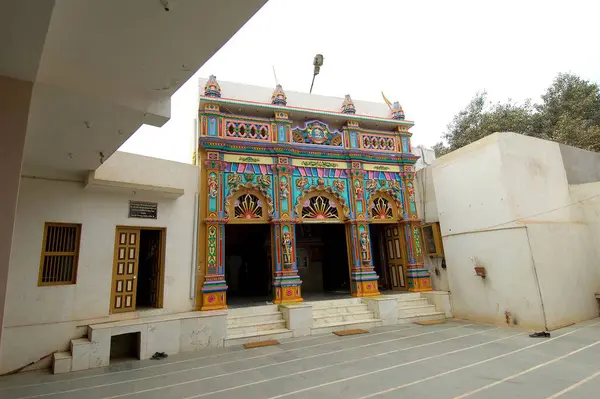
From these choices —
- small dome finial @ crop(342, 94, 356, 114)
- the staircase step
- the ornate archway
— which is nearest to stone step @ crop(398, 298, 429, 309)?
the ornate archway

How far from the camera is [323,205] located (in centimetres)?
843

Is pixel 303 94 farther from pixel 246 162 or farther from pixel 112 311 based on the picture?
pixel 112 311

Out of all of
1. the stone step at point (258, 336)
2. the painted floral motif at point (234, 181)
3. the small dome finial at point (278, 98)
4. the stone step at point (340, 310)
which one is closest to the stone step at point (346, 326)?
the stone step at point (340, 310)

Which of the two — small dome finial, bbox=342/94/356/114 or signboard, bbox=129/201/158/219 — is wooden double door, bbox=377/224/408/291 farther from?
signboard, bbox=129/201/158/219

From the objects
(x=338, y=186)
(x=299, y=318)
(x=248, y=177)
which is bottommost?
(x=299, y=318)

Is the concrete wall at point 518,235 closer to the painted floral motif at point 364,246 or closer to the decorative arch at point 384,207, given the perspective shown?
the decorative arch at point 384,207

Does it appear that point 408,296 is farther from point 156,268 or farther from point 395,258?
point 156,268

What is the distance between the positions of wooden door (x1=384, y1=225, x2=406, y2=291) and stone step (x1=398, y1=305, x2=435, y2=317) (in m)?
1.08

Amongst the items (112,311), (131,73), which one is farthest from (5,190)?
(112,311)

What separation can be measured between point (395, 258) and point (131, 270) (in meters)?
6.71

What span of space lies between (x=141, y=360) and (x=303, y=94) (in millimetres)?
7261

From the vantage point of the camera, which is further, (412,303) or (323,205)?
(323,205)

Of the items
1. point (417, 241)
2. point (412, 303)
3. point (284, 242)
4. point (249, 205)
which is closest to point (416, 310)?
point (412, 303)

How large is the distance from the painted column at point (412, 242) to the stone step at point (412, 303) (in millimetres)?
393
